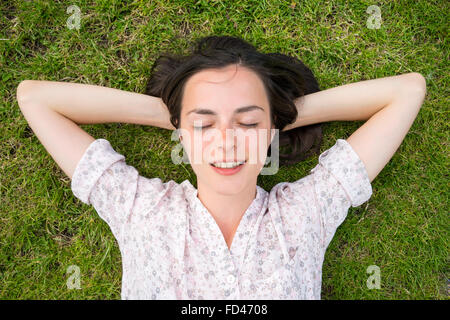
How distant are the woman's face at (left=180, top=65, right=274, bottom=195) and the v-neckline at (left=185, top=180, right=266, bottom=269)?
0.91ft

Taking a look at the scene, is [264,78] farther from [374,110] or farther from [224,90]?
[374,110]

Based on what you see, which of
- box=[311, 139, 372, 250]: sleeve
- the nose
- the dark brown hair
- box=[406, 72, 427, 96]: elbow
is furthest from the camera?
box=[406, 72, 427, 96]: elbow

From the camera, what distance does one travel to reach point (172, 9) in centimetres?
288

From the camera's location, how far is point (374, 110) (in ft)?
8.27

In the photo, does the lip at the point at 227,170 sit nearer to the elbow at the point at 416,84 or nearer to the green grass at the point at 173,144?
the green grass at the point at 173,144

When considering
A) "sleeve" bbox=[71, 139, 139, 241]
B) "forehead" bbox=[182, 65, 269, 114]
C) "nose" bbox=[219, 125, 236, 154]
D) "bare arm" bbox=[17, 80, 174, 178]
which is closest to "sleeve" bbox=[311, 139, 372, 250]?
"forehead" bbox=[182, 65, 269, 114]

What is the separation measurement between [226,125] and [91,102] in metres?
0.97

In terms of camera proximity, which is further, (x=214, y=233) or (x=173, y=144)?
(x=173, y=144)

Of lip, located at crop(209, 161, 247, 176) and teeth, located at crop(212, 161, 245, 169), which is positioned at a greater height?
teeth, located at crop(212, 161, 245, 169)

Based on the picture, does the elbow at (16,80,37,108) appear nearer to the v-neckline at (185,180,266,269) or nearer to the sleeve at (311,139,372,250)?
the v-neckline at (185,180,266,269)

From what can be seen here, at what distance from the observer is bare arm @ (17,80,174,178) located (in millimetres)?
2334

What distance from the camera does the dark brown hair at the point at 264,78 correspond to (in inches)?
88.7

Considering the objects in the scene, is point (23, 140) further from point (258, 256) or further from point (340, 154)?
point (340, 154)

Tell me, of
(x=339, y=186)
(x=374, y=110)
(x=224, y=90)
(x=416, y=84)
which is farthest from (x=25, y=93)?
(x=416, y=84)
